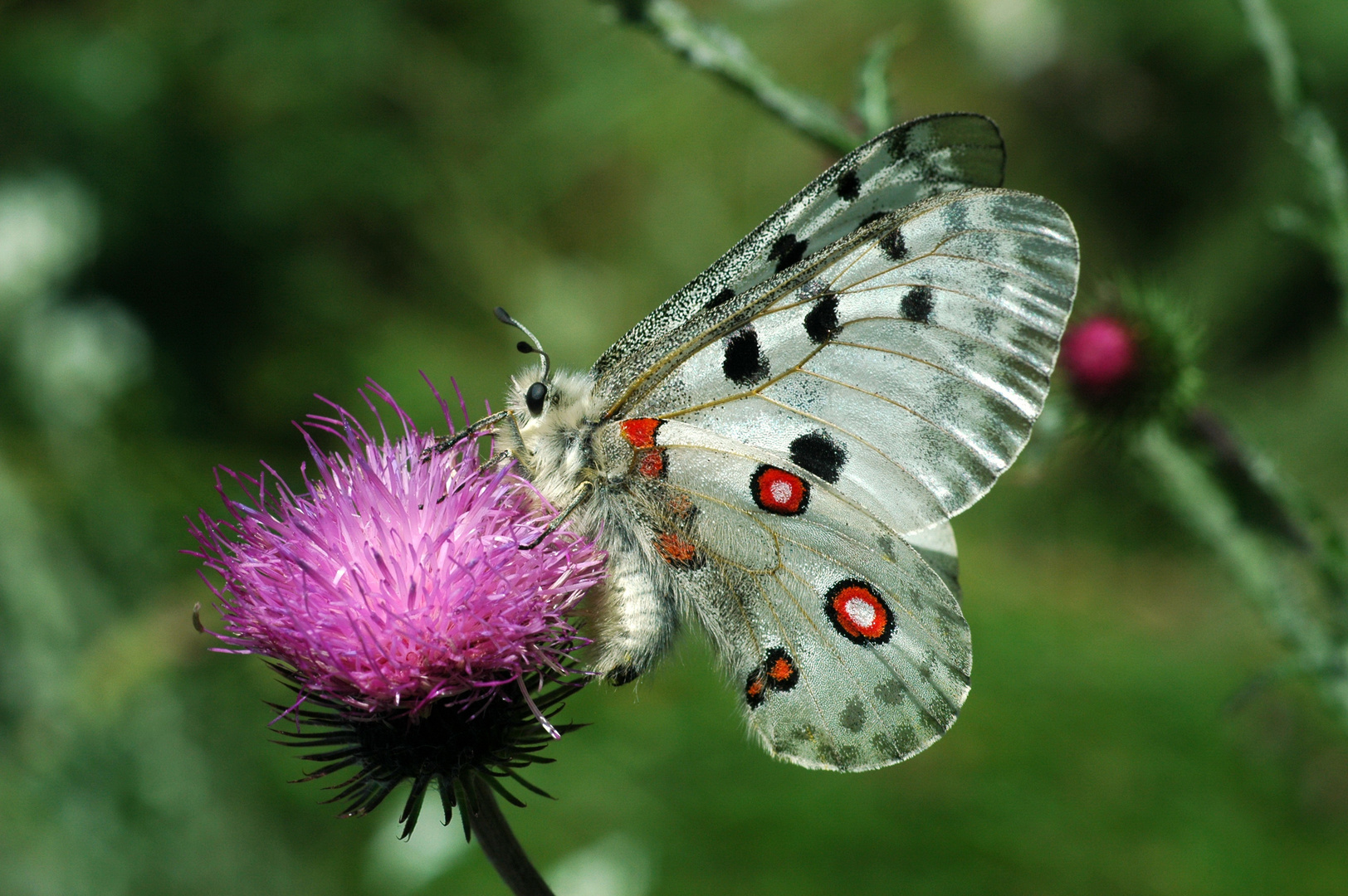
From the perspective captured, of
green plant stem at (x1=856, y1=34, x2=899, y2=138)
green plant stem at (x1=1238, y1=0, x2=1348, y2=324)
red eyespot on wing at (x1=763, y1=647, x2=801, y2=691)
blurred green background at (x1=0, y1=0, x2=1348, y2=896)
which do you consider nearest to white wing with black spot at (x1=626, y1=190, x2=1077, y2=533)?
red eyespot on wing at (x1=763, y1=647, x2=801, y2=691)

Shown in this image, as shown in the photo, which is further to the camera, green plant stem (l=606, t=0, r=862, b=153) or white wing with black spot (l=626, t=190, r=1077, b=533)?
green plant stem (l=606, t=0, r=862, b=153)

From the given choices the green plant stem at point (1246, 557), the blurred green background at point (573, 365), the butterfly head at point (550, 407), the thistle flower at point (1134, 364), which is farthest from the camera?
the blurred green background at point (573, 365)

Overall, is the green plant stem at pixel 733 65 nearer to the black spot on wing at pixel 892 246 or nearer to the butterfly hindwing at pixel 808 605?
the black spot on wing at pixel 892 246

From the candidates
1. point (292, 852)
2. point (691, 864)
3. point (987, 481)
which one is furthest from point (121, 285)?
point (987, 481)

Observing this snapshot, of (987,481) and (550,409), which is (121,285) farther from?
(987,481)

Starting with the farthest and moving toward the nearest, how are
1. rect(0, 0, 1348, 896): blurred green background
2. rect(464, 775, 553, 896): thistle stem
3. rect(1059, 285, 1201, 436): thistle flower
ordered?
1. rect(0, 0, 1348, 896): blurred green background
2. rect(1059, 285, 1201, 436): thistle flower
3. rect(464, 775, 553, 896): thistle stem

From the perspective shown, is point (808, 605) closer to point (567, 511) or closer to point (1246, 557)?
point (567, 511)

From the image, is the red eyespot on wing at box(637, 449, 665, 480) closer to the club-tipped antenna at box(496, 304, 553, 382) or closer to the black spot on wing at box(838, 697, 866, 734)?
the club-tipped antenna at box(496, 304, 553, 382)

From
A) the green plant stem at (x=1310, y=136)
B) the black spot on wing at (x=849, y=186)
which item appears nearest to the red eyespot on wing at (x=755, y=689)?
the black spot on wing at (x=849, y=186)
